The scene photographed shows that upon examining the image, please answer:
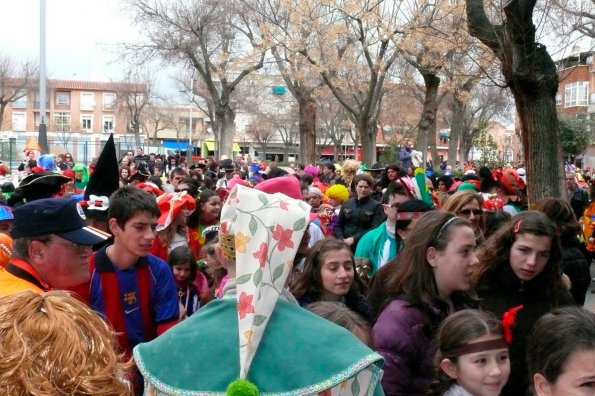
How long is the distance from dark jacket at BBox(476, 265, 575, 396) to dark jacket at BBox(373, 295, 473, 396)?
0.82 m

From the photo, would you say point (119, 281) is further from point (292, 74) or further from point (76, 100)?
point (76, 100)

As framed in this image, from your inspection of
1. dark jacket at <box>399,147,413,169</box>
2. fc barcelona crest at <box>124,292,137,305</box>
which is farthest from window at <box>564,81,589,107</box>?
fc barcelona crest at <box>124,292,137,305</box>

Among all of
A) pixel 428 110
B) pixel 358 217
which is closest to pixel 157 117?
pixel 428 110

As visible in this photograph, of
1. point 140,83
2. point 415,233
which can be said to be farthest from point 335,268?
point 140,83

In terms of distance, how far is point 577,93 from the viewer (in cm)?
6253

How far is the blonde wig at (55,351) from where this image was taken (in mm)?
1714

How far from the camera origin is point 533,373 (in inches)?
123

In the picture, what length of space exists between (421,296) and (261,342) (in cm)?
154

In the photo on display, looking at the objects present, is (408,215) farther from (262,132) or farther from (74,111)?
(74,111)

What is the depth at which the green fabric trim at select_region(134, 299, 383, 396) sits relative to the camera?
7.20ft

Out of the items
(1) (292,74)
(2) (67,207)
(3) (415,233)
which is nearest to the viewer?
(2) (67,207)

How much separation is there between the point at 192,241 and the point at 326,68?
17155 millimetres

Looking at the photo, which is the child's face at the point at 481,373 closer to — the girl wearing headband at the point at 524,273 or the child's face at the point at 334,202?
the girl wearing headband at the point at 524,273

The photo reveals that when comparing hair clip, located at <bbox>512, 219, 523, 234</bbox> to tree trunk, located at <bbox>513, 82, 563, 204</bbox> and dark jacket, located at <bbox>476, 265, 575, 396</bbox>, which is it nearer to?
dark jacket, located at <bbox>476, 265, 575, 396</bbox>
